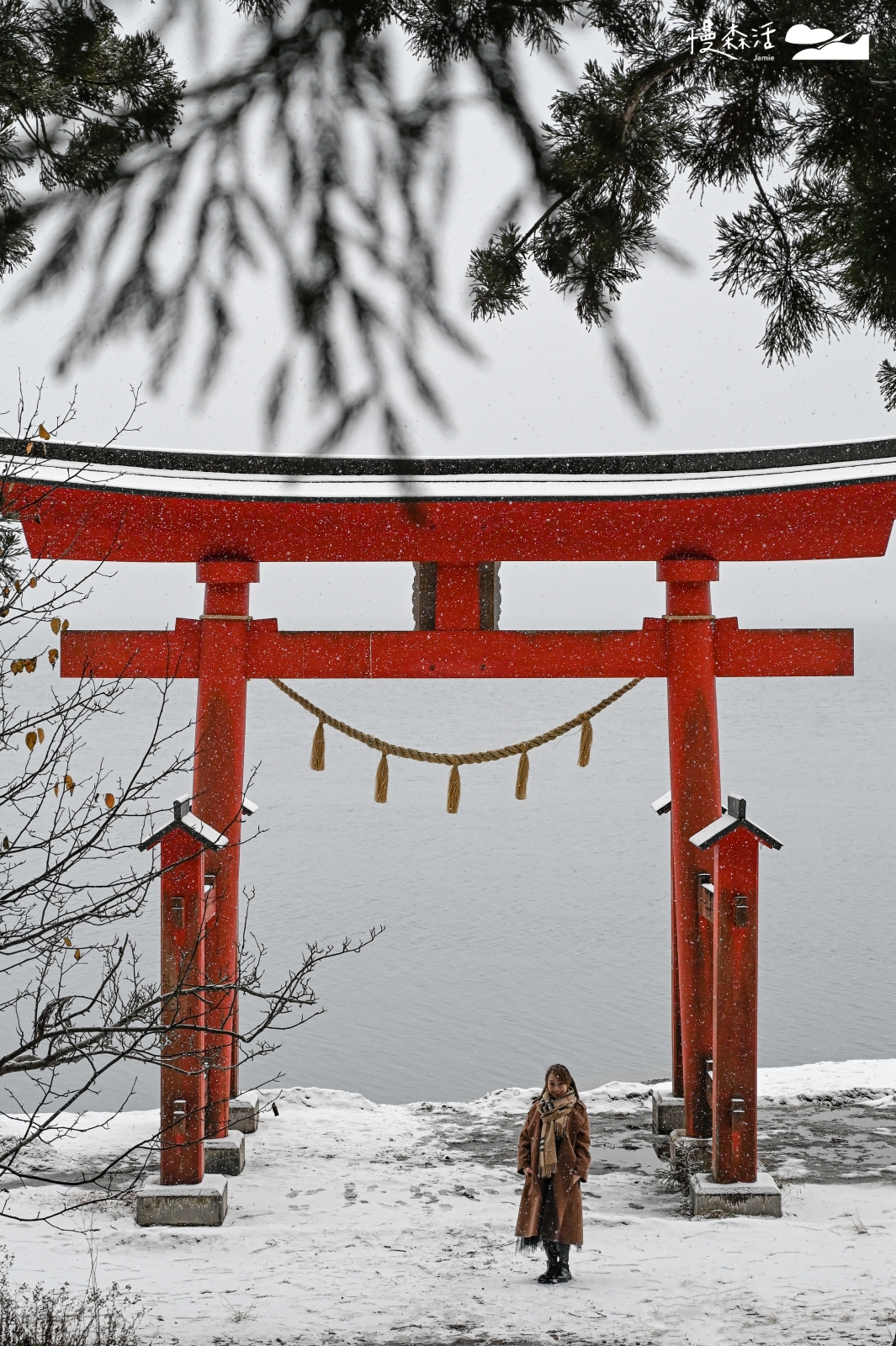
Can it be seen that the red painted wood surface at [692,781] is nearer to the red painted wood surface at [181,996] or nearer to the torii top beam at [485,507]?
the torii top beam at [485,507]

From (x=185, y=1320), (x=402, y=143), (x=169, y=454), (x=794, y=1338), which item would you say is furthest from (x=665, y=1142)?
(x=402, y=143)

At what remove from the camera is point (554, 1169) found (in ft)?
13.9

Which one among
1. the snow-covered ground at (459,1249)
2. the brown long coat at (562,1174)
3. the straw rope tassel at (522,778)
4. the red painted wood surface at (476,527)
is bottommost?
the snow-covered ground at (459,1249)

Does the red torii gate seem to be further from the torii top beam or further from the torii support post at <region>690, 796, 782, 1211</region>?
the torii support post at <region>690, 796, 782, 1211</region>

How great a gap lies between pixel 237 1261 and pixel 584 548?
3599 millimetres

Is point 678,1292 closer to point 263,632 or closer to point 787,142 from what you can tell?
point 263,632

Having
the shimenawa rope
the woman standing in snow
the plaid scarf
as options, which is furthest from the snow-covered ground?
the shimenawa rope

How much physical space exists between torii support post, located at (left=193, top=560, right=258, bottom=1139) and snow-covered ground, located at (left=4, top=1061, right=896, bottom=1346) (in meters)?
0.74

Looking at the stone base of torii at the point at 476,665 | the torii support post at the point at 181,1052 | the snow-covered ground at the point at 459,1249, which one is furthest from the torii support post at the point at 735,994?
the torii support post at the point at 181,1052

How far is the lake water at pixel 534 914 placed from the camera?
12523 mm

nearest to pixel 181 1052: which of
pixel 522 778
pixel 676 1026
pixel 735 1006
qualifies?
pixel 522 778

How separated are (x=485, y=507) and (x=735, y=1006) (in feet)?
8.22

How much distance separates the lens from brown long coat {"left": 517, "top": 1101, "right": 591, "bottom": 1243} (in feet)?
13.9

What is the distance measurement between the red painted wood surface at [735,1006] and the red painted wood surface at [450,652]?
1104mm
